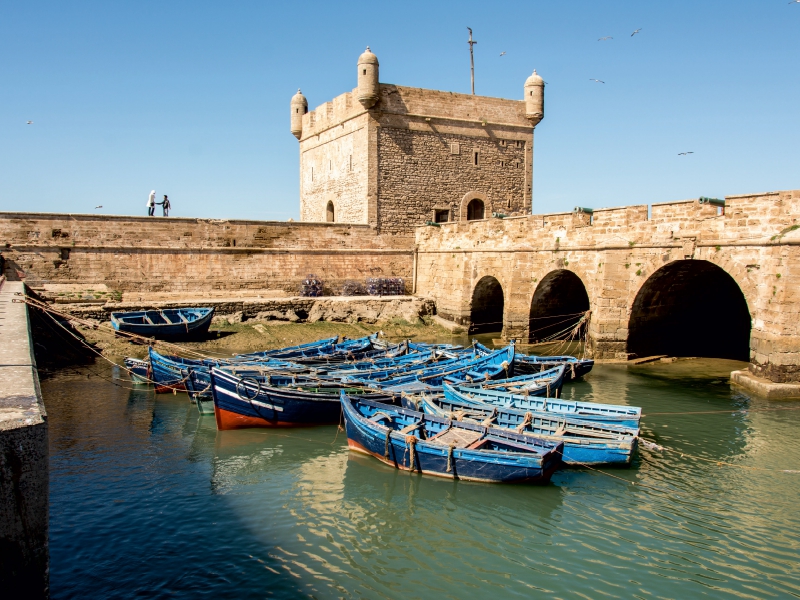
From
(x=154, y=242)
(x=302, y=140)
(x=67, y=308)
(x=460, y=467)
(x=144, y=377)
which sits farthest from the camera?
(x=302, y=140)

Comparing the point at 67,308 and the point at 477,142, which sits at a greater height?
the point at 477,142

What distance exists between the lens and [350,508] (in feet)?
29.3

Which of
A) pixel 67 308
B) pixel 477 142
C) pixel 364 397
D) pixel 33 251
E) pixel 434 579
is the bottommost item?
pixel 434 579

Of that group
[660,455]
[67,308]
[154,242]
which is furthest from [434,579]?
[154,242]

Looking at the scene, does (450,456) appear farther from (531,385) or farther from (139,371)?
(139,371)

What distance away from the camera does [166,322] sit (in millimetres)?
20188

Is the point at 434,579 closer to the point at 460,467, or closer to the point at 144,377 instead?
the point at 460,467

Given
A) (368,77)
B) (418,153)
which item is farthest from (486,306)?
(368,77)

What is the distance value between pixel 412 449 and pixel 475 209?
20.2 meters

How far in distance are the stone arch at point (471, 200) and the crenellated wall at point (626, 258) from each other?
7.82ft

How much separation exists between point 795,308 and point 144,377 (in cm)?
1540

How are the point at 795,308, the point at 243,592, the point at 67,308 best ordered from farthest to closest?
the point at 67,308, the point at 795,308, the point at 243,592

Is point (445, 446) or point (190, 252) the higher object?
point (190, 252)

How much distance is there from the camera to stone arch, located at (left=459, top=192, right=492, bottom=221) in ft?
91.0
